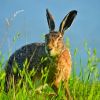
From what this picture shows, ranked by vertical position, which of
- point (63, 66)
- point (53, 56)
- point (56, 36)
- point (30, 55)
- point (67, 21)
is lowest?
point (63, 66)

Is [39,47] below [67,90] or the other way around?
the other way around

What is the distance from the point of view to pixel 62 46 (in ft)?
22.9

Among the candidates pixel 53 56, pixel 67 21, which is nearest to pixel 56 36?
pixel 53 56

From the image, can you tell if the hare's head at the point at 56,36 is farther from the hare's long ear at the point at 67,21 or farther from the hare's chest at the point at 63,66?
the hare's chest at the point at 63,66

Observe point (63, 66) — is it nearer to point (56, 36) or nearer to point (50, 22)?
point (56, 36)

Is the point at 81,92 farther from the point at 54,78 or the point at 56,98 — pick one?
the point at 54,78

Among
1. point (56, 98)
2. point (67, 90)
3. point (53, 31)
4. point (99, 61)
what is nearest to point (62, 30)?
point (53, 31)

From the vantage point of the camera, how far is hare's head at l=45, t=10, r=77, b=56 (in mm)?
6250

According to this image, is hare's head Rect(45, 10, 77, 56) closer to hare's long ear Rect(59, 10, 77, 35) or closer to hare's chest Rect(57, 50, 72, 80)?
hare's long ear Rect(59, 10, 77, 35)

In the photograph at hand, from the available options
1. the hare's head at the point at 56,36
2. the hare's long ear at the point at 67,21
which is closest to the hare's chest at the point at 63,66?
the hare's head at the point at 56,36

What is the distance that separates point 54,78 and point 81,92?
1.48 meters

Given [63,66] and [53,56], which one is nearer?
[53,56]

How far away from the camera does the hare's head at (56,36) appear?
6250 millimetres

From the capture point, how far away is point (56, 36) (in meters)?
6.75
